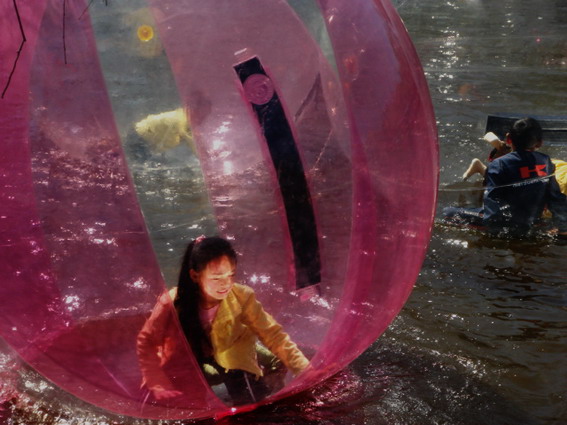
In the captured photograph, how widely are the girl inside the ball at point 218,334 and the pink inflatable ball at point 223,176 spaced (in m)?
0.05

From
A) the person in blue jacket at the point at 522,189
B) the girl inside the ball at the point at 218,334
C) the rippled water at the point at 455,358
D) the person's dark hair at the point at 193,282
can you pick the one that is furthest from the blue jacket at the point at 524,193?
the person's dark hair at the point at 193,282

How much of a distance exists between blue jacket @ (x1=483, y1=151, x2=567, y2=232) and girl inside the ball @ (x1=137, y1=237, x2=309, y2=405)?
3.10 metres

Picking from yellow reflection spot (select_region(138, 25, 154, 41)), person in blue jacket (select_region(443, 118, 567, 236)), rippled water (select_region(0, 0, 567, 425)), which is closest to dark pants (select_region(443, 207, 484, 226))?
person in blue jacket (select_region(443, 118, 567, 236))

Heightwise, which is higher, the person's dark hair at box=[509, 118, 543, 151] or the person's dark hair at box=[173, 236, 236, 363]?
the person's dark hair at box=[173, 236, 236, 363]

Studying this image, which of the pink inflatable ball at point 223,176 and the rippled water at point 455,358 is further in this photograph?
the rippled water at point 455,358

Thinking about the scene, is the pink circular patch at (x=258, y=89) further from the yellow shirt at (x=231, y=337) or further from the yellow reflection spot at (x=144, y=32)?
the yellow shirt at (x=231, y=337)

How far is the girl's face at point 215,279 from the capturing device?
2770 mm

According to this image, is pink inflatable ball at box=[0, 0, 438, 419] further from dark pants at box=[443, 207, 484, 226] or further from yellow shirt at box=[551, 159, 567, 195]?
yellow shirt at box=[551, 159, 567, 195]

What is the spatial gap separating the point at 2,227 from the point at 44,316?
34 centimetres

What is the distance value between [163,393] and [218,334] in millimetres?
289

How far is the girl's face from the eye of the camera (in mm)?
2770

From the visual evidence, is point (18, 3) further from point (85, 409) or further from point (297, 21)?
point (85, 409)

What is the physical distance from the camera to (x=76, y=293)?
8.96 ft

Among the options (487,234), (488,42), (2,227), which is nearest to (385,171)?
(2,227)
